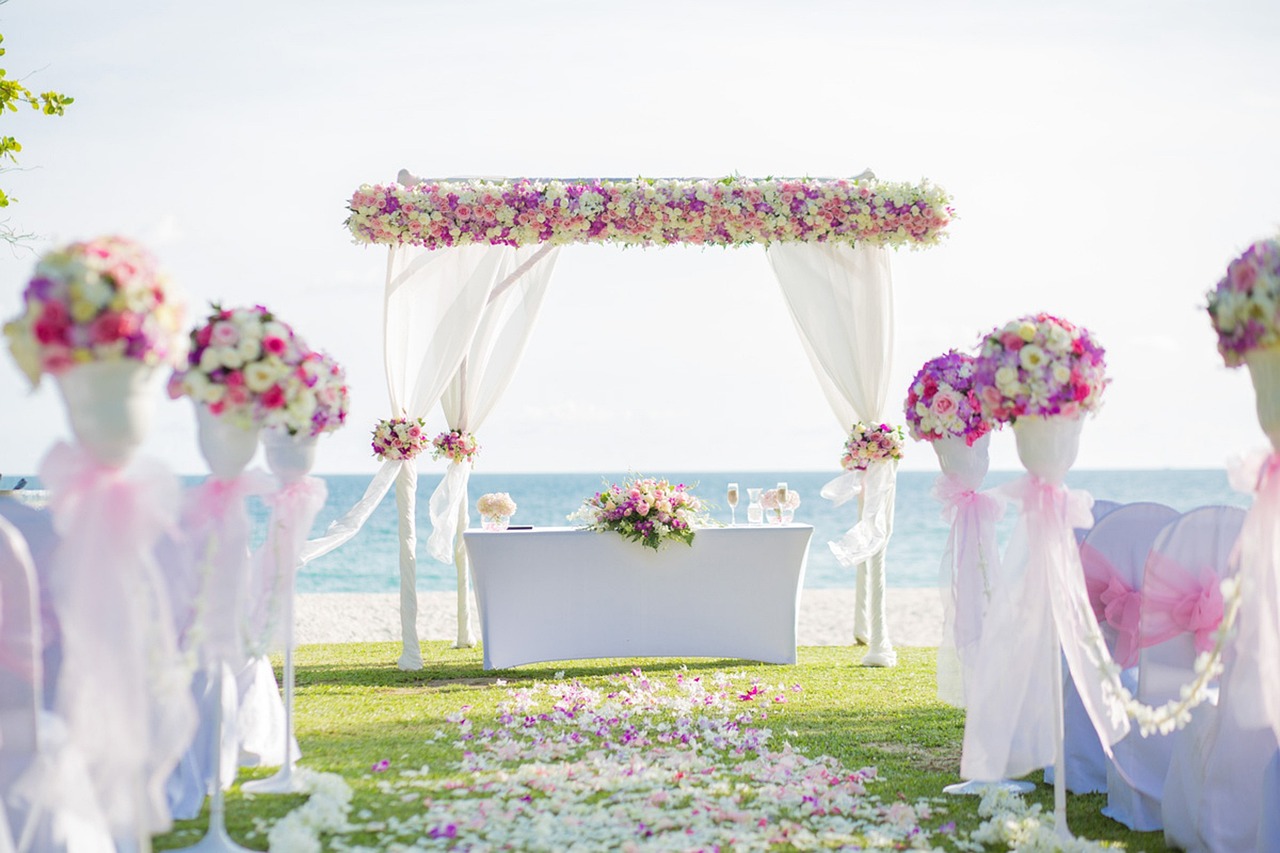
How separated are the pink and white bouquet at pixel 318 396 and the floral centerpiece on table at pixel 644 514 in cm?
362

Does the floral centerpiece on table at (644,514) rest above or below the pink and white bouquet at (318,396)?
below

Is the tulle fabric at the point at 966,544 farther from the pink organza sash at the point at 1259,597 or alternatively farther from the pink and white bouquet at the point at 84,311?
the pink and white bouquet at the point at 84,311

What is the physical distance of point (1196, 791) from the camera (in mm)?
3955

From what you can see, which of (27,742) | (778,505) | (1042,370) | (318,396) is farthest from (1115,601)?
(27,742)

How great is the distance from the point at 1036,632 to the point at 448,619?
33.4 ft

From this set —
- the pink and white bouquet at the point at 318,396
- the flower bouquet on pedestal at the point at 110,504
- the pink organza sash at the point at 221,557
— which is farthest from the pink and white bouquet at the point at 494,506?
the flower bouquet on pedestal at the point at 110,504

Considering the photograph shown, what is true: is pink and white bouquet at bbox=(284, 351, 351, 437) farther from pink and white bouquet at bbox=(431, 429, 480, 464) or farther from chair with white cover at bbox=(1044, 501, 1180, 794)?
pink and white bouquet at bbox=(431, 429, 480, 464)

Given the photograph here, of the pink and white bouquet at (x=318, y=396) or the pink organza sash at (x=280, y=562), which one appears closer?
the pink and white bouquet at (x=318, y=396)

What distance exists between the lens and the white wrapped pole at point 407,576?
325 inches

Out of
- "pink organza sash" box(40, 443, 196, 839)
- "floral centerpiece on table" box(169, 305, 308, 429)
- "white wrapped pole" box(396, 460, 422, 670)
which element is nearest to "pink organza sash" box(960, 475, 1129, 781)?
"floral centerpiece on table" box(169, 305, 308, 429)

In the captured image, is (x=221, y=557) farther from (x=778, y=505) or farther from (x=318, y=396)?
(x=778, y=505)

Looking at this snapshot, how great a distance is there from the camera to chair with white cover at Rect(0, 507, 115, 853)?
10.5ft

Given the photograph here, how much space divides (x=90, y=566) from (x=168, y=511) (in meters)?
0.24

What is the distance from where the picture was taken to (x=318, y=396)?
403 centimetres
